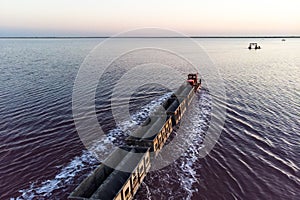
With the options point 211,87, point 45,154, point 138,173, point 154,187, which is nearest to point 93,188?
point 138,173

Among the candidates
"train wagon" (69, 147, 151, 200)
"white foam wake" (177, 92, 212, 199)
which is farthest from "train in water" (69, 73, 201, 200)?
"white foam wake" (177, 92, 212, 199)

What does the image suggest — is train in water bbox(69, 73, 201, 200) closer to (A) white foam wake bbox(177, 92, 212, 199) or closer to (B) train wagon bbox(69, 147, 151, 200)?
(B) train wagon bbox(69, 147, 151, 200)

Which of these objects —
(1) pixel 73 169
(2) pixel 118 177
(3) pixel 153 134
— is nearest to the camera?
(2) pixel 118 177

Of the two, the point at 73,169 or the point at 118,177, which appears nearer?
the point at 118,177

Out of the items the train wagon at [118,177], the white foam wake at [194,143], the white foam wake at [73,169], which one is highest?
the train wagon at [118,177]

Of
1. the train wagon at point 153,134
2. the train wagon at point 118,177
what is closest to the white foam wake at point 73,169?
the train wagon at point 118,177

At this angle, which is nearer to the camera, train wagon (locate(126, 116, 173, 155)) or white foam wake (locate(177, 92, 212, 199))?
white foam wake (locate(177, 92, 212, 199))

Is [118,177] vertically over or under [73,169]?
over

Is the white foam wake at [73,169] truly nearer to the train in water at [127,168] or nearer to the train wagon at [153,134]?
the train in water at [127,168]

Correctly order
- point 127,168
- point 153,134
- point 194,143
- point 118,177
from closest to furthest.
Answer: point 118,177 < point 127,168 < point 153,134 < point 194,143

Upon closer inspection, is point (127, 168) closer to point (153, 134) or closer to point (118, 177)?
point (118, 177)

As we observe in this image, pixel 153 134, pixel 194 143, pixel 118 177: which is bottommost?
pixel 194 143

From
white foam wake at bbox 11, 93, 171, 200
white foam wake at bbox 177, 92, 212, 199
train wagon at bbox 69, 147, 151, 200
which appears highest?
train wagon at bbox 69, 147, 151, 200

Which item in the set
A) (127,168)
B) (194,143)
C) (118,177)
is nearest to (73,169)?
(118,177)
